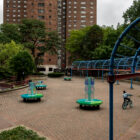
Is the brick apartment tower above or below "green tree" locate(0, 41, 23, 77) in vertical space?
above

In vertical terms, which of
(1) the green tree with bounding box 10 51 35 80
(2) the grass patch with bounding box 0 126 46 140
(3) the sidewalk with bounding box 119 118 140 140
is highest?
(1) the green tree with bounding box 10 51 35 80

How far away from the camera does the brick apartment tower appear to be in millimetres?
61219

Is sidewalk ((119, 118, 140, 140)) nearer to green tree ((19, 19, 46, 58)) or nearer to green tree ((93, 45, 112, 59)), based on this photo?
green tree ((93, 45, 112, 59))

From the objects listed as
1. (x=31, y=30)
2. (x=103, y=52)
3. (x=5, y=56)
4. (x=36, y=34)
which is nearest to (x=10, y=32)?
(x=31, y=30)

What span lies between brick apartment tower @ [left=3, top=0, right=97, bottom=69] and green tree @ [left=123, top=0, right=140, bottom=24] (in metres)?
26.4

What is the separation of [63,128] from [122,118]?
3806mm

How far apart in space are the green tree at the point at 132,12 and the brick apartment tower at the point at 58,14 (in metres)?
26.4

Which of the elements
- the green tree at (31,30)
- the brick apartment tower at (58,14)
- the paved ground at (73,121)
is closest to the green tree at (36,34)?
the green tree at (31,30)

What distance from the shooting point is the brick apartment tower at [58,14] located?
201ft

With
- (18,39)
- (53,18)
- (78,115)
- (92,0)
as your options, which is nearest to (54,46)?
(18,39)

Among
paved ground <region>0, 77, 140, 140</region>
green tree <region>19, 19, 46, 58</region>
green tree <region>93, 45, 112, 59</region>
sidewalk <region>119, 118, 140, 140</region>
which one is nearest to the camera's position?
sidewalk <region>119, 118, 140, 140</region>

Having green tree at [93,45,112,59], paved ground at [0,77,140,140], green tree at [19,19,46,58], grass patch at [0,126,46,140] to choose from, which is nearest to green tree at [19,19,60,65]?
green tree at [19,19,46,58]

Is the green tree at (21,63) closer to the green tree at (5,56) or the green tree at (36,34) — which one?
the green tree at (5,56)

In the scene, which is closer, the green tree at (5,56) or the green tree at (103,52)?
the green tree at (5,56)
